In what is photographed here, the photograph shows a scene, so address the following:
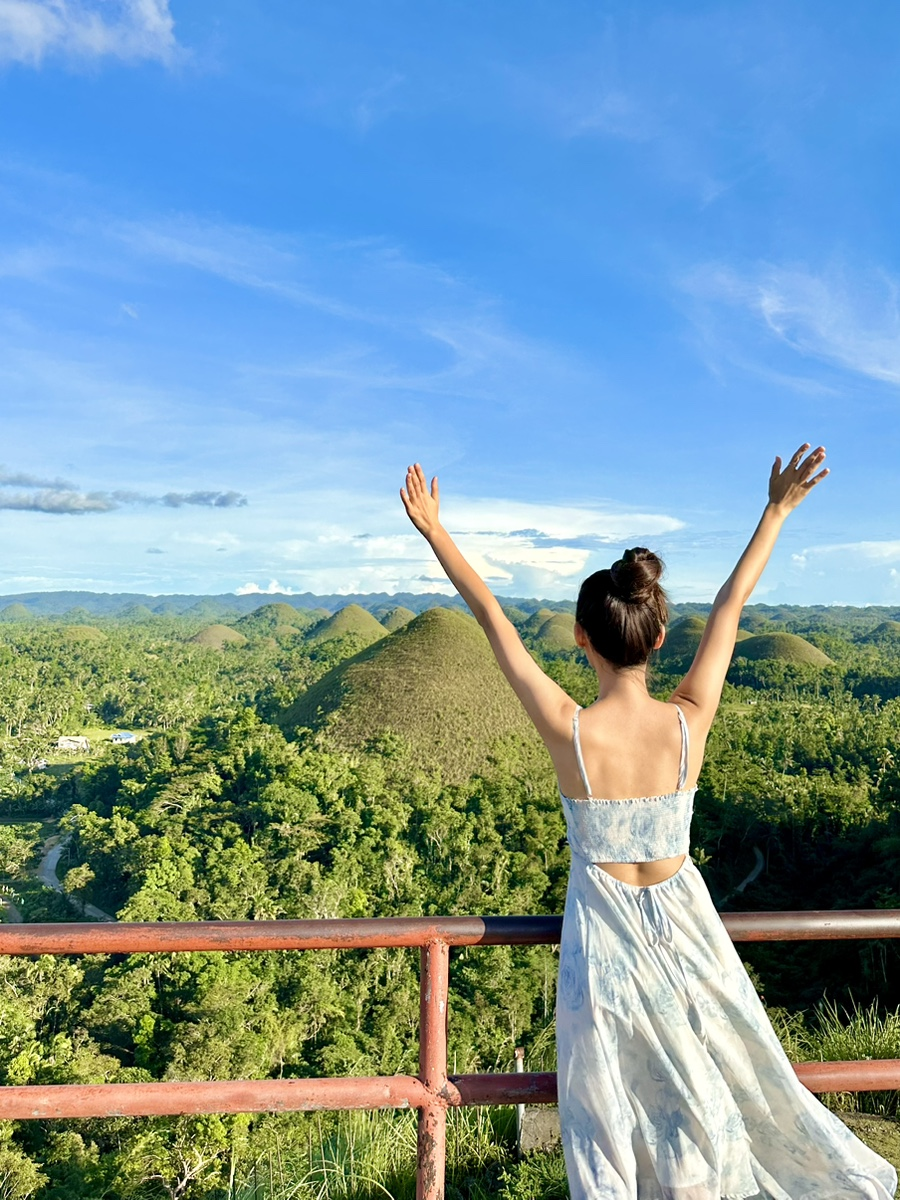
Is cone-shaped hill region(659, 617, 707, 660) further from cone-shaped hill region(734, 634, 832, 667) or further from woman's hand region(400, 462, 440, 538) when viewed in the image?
woman's hand region(400, 462, 440, 538)

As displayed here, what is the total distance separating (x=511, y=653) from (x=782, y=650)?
6362 centimetres

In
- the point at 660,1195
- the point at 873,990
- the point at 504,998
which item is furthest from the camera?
the point at 504,998

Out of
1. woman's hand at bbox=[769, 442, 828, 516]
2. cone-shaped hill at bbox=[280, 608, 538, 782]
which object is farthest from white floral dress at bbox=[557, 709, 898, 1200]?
cone-shaped hill at bbox=[280, 608, 538, 782]

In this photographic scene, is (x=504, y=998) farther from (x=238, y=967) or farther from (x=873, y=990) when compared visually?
(x=873, y=990)

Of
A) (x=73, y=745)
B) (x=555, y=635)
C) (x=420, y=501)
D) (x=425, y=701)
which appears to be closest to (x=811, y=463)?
(x=420, y=501)

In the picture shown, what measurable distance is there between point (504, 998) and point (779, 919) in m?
13.5

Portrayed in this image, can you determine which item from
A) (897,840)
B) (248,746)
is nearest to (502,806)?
(248,746)

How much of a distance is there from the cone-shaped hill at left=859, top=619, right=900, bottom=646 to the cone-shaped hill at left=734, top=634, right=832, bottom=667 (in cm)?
2315

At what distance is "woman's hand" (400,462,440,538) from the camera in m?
1.58

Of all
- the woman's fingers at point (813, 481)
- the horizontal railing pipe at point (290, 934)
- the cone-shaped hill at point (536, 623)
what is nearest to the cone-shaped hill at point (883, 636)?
the cone-shaped hill at point (536, 623)

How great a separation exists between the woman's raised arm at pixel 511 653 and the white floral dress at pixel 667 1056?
1.6 inches

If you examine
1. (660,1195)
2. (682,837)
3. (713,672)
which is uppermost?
(713,672)

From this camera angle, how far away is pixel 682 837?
1.45 m

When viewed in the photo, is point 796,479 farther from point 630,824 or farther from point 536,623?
point 536,623
